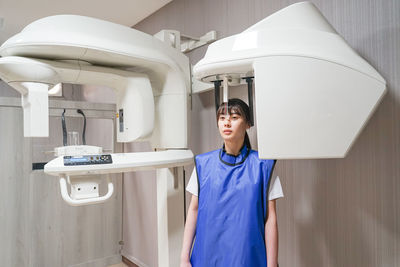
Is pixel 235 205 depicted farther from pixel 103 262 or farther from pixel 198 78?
pixel 103 262

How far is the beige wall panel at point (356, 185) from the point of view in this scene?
3.89 ft

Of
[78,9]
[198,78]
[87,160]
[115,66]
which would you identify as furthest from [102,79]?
[78,9]

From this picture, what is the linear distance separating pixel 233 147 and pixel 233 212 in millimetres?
284

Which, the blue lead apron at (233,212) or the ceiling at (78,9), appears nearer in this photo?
the blue lead apron at (233,212)

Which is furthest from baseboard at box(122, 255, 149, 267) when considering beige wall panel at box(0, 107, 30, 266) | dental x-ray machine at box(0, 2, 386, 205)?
dental x-ray machine at box(0, 2, 386, 205)

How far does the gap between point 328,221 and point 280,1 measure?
1.18m

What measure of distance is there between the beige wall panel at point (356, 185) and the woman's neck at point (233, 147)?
1.31 ft

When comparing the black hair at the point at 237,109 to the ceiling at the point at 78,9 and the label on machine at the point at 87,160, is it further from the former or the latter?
the ceiling at the point at 78,9

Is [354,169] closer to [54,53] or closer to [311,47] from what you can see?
[311,47]

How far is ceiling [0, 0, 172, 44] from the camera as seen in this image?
7.93 feet

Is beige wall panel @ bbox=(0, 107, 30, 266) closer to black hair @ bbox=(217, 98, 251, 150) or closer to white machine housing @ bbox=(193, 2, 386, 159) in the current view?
black hair @ bbox=(217, 98, 251, 150)

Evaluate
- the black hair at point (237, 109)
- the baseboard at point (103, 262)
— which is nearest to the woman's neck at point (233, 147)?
the black hair at point (237, 109)

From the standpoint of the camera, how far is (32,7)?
2473 mm

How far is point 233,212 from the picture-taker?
1212 mm
